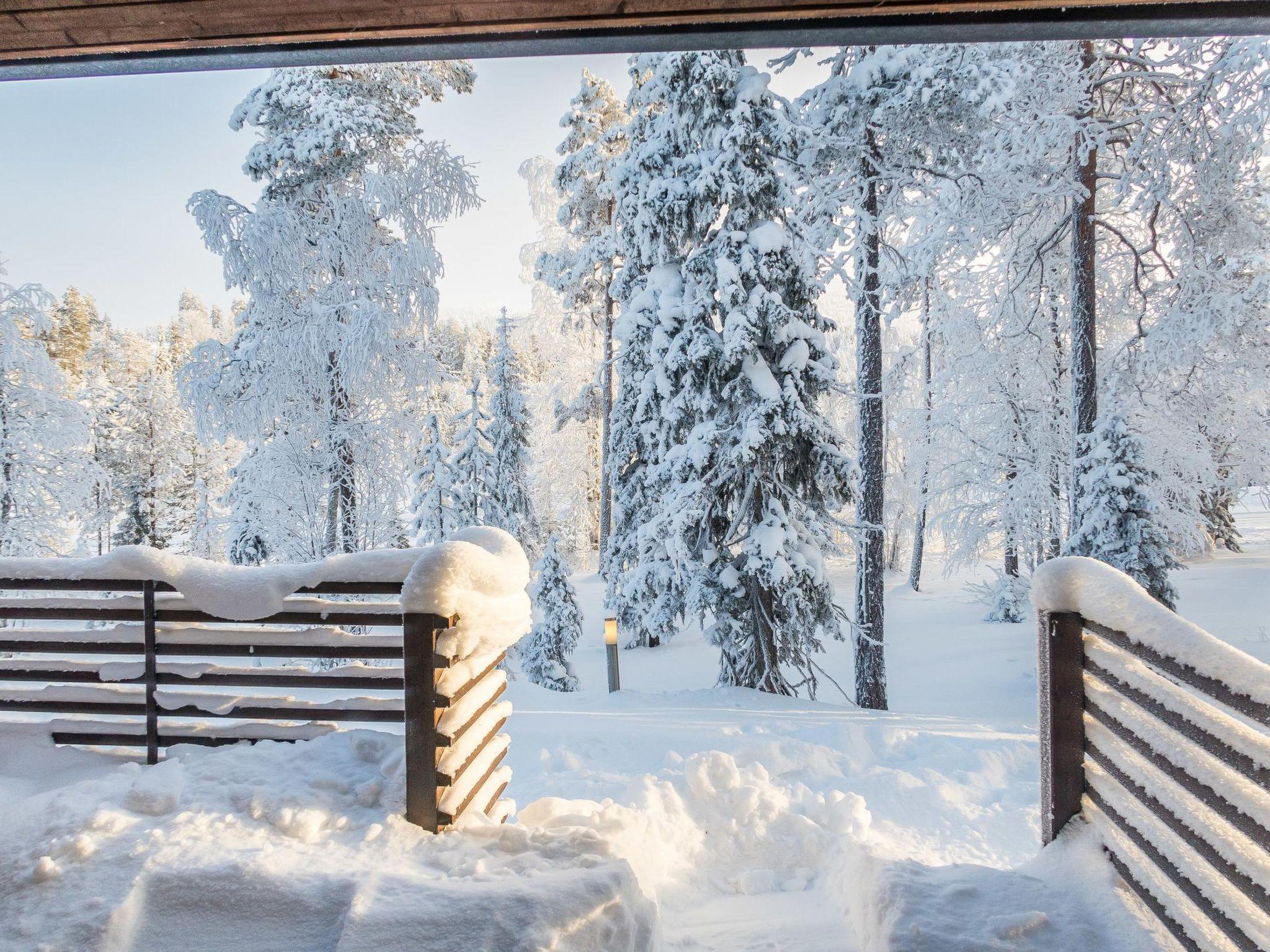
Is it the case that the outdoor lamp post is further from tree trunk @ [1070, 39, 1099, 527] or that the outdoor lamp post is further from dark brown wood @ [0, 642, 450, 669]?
tree trunk @ [1070, 39, 1099, 527]

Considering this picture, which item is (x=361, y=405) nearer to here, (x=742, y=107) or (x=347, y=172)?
(x=347, y=172)

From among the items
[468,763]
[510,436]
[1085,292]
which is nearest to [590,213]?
→ [510,436]

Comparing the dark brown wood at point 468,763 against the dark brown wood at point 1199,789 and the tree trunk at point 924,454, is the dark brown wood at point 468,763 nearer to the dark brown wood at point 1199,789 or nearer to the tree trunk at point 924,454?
the dark brown wood at point 1199,789

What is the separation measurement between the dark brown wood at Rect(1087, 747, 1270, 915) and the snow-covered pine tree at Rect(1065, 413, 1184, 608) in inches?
281

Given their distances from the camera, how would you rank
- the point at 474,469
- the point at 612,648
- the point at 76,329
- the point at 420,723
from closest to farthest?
the point at 420,723 → the point at 612,648 → the point at 474,469 → the point at 76,329

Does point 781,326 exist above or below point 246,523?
above

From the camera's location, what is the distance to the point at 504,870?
98.6 inches

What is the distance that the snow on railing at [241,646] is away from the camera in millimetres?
3090

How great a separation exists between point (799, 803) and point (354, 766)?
106 inches

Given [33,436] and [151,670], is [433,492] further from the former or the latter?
[151,670]

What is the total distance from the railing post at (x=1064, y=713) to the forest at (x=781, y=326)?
536 centimetres

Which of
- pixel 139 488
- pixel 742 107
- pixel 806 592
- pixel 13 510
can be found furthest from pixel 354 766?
pixel 139 488

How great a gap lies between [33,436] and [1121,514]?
55.1 ft

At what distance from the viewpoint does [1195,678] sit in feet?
7.20
